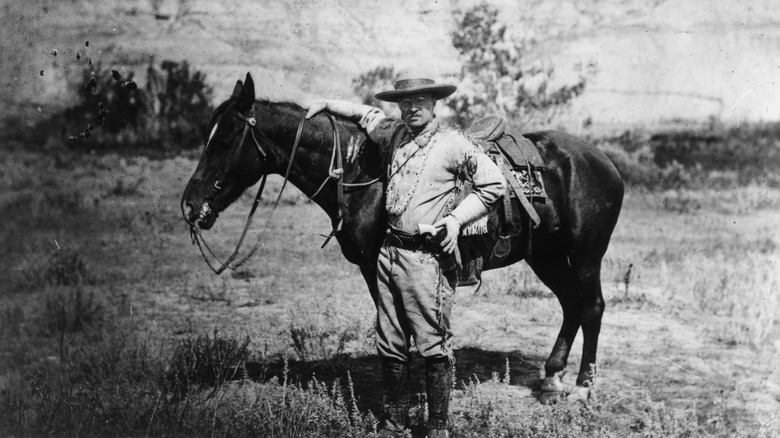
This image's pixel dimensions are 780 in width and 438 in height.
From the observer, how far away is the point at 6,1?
560 centimetres

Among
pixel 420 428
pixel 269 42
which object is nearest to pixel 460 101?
pixel 269 42

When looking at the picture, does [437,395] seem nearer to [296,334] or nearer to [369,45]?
[296,334]

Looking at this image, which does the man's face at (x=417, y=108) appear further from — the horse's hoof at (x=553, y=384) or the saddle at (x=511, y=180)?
the horse's hoof at (x=553, y=384)

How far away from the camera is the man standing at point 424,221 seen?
11.8ft

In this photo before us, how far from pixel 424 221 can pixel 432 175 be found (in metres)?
0.26

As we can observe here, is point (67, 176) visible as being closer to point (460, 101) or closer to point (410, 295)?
point (460, 101)

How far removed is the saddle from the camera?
181 inches

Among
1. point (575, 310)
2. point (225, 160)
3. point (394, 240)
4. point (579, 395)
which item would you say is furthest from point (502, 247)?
point (225, 160)

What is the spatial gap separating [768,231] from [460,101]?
329 inches

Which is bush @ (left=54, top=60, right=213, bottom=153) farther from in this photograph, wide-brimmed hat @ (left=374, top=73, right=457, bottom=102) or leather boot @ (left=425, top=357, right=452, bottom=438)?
leather boot @ (left=425, top=357, right=452, bottom=438)

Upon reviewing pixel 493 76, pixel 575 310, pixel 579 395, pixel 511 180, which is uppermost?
pixel 493 76

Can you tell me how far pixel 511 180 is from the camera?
183 inches

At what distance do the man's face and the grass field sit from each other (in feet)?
5.88

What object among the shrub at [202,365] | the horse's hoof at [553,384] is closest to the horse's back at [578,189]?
the horse's hoof at [553,384]
